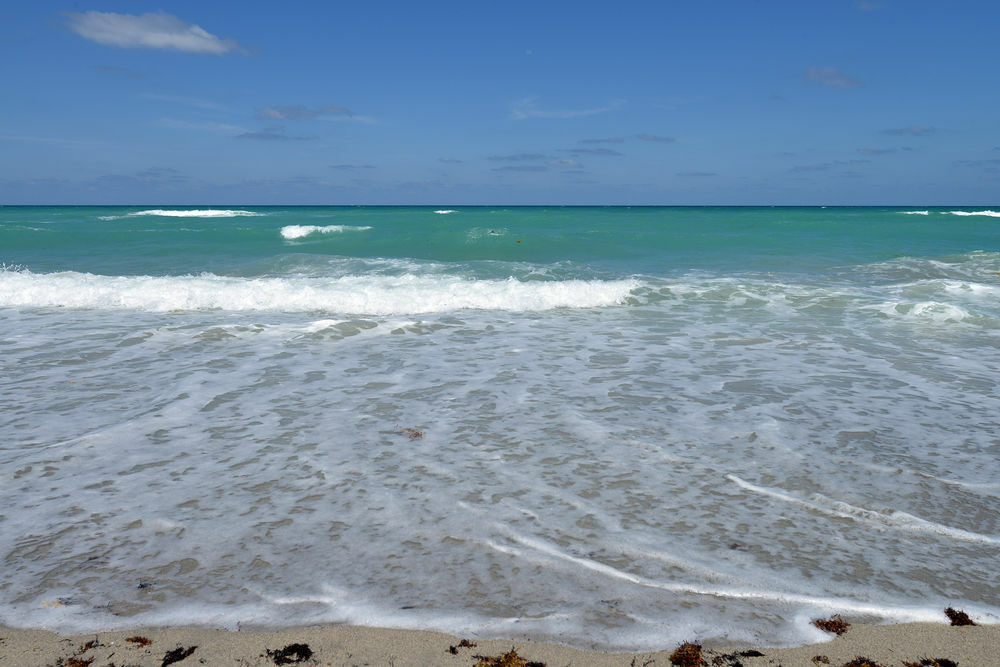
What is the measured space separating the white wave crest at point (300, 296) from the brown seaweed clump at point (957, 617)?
8151 millimetres

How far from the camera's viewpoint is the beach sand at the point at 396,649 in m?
2.31

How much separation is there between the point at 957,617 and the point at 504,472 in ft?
7.60

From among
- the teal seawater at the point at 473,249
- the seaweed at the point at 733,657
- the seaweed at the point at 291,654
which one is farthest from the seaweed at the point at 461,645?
the teal seawater at the point at 473,249

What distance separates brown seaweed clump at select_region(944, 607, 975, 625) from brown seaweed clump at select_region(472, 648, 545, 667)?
1.67 metres

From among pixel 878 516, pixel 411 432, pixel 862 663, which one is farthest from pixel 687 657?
pixel 411 432

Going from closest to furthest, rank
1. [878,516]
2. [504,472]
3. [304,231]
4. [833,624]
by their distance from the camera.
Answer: [833,624] → [878,516] → [504,472] → [304,231]

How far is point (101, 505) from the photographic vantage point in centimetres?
349

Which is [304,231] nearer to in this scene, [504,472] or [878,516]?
[504,472]

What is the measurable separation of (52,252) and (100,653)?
2343 centimetres

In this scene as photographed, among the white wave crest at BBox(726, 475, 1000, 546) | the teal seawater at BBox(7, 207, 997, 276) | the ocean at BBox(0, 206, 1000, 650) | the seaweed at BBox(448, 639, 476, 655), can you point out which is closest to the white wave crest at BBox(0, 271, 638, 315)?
the ocean at BBox(0, 206, 1000, 650)

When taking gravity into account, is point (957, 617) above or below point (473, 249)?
below

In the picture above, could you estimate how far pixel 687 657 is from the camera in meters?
2.33

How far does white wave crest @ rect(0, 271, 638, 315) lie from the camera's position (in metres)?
10.5

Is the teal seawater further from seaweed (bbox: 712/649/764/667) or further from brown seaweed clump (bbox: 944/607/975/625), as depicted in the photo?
seaweed (bbox: 712/649/764/667)
